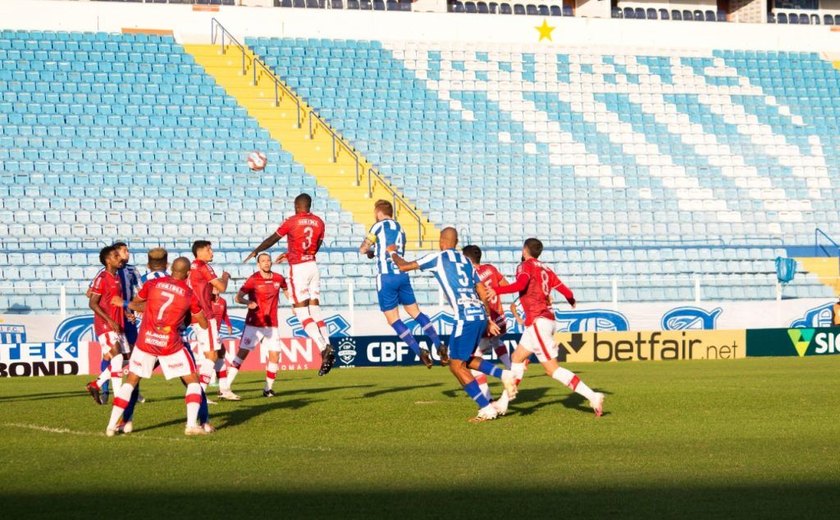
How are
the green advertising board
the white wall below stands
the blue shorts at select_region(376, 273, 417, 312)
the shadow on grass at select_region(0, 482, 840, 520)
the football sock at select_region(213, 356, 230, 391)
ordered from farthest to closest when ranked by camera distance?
the white wall below stands < the green advertising board < the football sock at select_region(213, 356, 230, 391) < the blue shorts at select_region(376, 273, 417, 312) < the shadow on grass at select_region(0, 482, 840, 520)

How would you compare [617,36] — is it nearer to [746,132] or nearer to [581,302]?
[746,132]

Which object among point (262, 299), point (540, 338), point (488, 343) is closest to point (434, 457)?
point (540, 338)

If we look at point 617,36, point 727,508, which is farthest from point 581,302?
point 727,508

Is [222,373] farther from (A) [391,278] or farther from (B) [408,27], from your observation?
(B) [408,27]

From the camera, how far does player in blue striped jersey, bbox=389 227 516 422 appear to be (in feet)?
41.9

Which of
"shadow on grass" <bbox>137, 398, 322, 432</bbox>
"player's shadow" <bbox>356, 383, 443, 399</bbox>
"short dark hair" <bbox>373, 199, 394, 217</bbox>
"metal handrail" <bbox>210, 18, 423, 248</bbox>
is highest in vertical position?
"metal handrail" <bbox>210, 18, 423, 248</bbox>

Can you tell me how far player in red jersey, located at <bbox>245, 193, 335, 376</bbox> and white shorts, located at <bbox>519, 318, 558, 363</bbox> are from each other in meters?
3.19

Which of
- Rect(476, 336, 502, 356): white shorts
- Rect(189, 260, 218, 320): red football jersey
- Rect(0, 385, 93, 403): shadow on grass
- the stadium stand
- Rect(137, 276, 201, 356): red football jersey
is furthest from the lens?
the stadium stand

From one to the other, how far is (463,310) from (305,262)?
12.4ft

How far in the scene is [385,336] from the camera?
26.3m

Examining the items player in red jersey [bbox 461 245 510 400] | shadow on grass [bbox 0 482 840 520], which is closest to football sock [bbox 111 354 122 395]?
player in red jersey [bbox 461 245 510 400]

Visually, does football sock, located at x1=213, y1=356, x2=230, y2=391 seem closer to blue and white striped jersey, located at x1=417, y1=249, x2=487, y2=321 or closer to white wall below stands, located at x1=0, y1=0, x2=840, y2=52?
blue and white striped jersey, located at x1=417, y1=249, x2=487, y2=321

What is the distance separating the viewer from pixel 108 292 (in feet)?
49.3

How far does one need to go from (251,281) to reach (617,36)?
26396 mm
